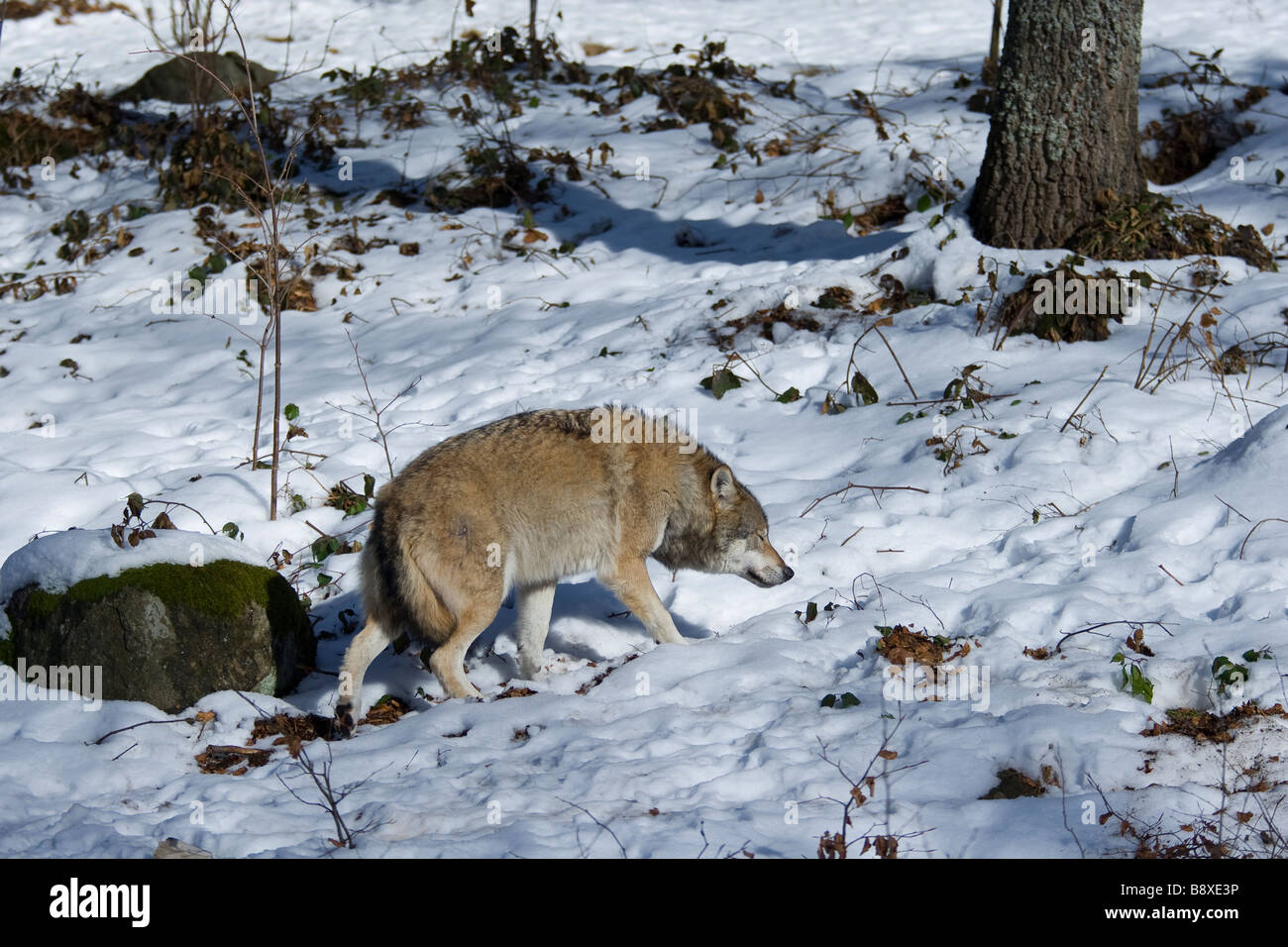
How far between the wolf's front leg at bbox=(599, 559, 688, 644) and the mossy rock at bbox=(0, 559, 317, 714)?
6.08ft

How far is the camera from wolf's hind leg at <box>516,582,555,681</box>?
6.07m

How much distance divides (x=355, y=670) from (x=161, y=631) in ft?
3.23

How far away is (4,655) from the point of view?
5668 millimetres

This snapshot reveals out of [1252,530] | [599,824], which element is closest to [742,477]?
[1252,530]

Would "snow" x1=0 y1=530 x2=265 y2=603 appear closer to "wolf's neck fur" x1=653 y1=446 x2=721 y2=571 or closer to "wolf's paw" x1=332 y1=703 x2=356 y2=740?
"wolf's paw" x1=332 y1=703 x2=356 y2=740

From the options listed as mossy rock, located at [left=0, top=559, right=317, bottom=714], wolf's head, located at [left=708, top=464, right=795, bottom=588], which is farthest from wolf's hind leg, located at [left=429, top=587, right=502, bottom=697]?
wolf's head, located at [left=708, top=464, right=795, bottom=588]

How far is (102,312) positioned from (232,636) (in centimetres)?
690

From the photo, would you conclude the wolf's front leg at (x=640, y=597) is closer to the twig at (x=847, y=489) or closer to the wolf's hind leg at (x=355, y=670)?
the wolf's hind leg at (x=355, y=670)

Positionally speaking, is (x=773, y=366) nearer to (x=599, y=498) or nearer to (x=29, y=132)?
(x=599, y=498)

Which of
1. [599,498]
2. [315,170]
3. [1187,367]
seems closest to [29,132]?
[315,170]

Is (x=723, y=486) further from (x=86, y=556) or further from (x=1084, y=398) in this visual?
(x=86, y=556)

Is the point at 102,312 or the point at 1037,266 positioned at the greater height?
the point at 1037,266

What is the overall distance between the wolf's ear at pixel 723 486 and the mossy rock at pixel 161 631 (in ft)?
8.44

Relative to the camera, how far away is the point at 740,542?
21.1 ft
